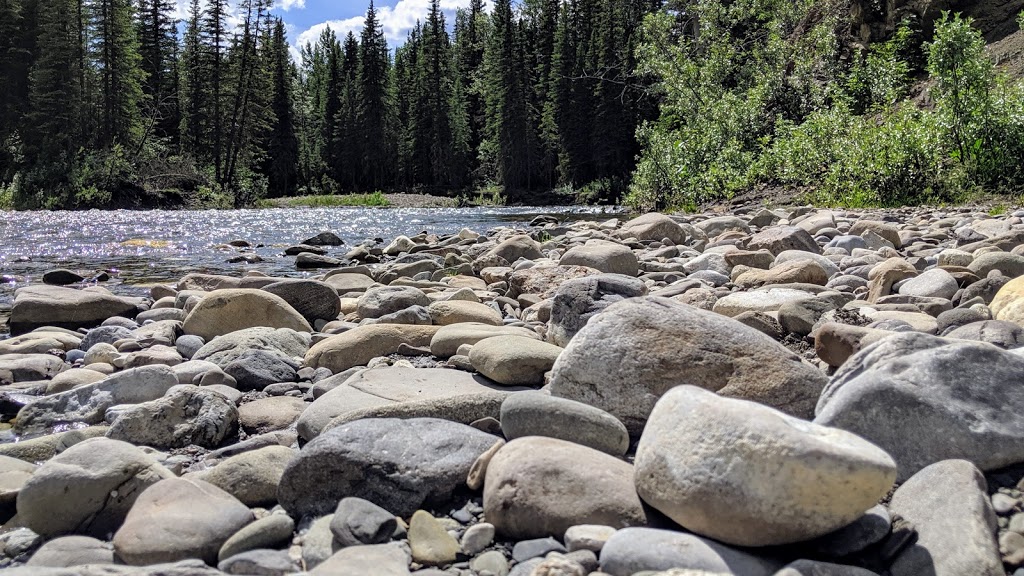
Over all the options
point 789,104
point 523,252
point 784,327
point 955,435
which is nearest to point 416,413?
point 955,435

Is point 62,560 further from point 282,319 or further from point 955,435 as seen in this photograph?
point 282,319

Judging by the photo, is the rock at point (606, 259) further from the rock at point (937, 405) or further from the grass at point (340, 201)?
the grass at point (340, 201)

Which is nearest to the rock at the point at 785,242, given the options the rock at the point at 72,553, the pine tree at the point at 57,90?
the rock at the point at 72,553

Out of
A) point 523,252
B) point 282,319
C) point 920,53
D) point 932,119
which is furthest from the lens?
point 920,53

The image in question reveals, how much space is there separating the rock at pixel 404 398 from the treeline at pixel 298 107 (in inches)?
755

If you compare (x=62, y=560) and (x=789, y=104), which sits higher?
(x=789, y=104)

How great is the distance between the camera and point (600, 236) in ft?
32.3

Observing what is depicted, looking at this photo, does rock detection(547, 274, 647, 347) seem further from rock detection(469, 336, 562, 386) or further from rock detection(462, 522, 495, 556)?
rock detection(462, 522, 495, 556)

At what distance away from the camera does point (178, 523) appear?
76.4 inches

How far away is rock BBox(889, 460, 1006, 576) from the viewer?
1513mm

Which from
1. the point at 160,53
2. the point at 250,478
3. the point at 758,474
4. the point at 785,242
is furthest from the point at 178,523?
the point at 160,53

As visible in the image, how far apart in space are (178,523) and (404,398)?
1170 millimetres

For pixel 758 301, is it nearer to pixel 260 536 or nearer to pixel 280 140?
pixel 260 536

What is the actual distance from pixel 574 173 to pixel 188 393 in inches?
1678
